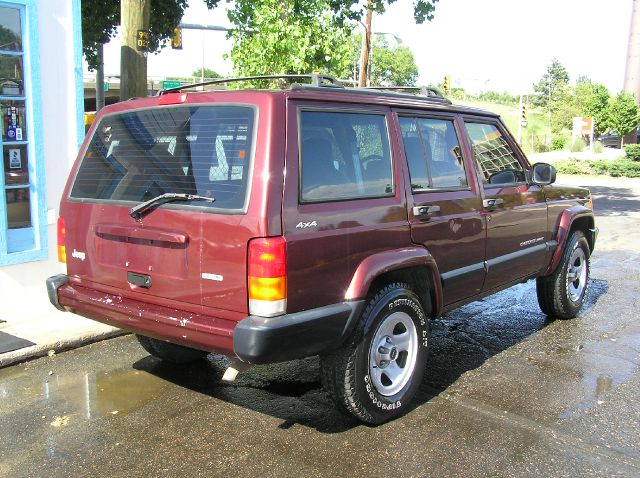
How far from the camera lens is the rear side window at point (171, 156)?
328 centimetres

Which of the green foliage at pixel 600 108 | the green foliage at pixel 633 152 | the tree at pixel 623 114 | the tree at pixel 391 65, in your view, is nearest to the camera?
the green foliage at pixel 633 152

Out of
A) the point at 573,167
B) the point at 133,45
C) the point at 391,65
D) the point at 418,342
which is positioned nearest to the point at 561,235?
the point at 418,342

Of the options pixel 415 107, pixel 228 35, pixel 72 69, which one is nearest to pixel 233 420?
pixel 415 107

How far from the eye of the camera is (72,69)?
6.16 metres

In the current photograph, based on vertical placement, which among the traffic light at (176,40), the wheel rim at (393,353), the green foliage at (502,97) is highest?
the green foliage at (502,97)

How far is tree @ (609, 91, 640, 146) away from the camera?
139 ft

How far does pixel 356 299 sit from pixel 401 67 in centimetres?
7763

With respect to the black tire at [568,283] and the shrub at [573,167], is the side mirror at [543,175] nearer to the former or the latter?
the black tire at [568,283]

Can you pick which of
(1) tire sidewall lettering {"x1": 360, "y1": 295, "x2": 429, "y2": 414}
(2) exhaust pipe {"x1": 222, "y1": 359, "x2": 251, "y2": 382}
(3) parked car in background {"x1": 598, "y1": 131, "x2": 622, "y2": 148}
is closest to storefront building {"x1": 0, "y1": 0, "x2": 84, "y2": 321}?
(2) exhaust pipe {"x1": 222, "y1": 359, "x2": 251, "y2": 382}

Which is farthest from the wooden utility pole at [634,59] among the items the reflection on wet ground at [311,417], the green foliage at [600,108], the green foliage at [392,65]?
the reflection on wet ground at [311,417]

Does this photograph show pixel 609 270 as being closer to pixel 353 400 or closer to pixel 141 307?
pixel 353 400

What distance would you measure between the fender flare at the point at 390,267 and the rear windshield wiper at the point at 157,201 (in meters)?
0.96

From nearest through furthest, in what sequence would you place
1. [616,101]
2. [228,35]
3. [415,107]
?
1. [415,107]
2. [228,35]
3. [616,101]

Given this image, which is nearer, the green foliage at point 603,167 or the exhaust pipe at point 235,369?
the exhaust pipe at point 235,369
